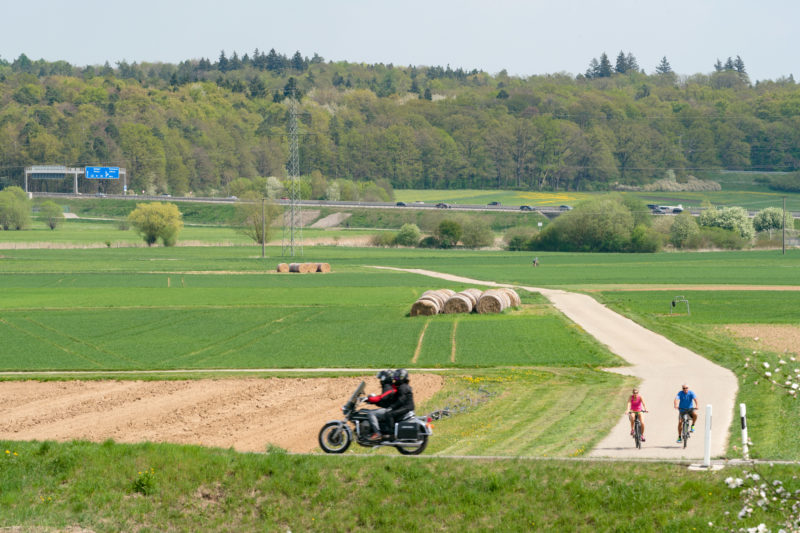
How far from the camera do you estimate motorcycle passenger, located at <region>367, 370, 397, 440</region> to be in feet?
73.9

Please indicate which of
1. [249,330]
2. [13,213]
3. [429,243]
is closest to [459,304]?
[249,330]

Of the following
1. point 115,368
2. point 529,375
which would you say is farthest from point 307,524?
point 115,368

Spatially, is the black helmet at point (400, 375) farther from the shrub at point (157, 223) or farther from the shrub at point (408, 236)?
the shrub at point (408, 236)

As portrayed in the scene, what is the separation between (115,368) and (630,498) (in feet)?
93.5

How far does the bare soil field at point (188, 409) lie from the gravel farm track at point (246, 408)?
31 millimetres

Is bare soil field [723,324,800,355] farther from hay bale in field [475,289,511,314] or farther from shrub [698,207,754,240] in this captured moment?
shrub [698,207,754,240]

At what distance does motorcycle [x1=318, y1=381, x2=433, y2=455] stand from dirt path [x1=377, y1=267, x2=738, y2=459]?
4.75 metres

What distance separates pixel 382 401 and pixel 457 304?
134 ft

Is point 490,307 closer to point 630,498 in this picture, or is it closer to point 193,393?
point 193,393

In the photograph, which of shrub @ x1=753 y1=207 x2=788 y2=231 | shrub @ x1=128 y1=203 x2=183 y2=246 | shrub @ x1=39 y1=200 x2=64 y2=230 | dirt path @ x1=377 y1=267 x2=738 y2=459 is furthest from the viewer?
shrub @ x1=39 y1=200 x2=64 y2=230

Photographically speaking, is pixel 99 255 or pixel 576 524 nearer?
pixel 576 524

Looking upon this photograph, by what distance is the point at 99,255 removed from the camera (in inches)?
5246

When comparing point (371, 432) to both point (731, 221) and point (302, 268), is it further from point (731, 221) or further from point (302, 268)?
point (731, 221)

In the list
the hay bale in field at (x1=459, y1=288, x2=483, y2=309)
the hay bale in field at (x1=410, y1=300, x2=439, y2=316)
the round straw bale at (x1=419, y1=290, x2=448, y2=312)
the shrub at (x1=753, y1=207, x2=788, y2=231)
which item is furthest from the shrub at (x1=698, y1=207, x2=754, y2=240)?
the hay bale in field at (x1=410, y1=300, x2=439, y2=316)
